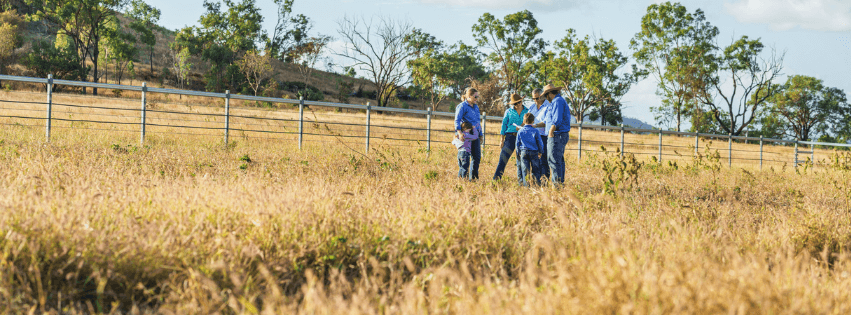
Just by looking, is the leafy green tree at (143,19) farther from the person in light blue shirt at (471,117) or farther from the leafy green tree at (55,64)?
the person in light blue shirt at (471,117)

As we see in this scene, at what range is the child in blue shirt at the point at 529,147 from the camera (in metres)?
7.36

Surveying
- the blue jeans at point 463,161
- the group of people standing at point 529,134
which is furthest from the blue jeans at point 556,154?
the blue jeans at point 463,161

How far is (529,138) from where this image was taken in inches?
290

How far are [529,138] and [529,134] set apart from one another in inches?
Result: 2.2

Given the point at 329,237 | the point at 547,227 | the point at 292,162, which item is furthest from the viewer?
the point at 292,162

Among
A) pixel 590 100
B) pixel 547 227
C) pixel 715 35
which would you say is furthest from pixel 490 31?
pixel 547 227

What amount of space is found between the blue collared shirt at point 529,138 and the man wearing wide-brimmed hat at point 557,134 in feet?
0.58

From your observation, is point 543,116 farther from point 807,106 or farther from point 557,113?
point 807,106

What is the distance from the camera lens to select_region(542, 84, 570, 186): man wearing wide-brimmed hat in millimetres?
6992

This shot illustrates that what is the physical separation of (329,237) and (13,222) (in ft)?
5.96

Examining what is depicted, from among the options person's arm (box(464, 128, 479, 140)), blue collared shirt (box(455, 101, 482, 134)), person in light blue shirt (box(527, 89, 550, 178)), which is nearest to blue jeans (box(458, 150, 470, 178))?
person's arm (box(464, 128, 479, 140))

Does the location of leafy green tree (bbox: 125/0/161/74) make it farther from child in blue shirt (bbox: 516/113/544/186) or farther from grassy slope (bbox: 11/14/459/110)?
child in blue shirt (bbox: 516/113/544/186)

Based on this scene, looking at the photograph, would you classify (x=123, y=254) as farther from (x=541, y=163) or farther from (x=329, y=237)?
(x=541, y=163)

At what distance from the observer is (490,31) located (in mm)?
45250
